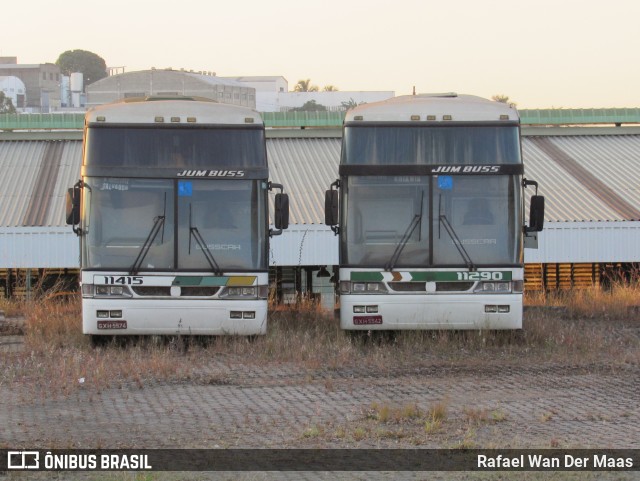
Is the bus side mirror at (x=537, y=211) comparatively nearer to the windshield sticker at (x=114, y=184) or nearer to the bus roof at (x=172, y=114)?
the bus roof at (x=172, y=114)

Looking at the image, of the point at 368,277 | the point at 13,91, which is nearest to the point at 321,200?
the point at 368,277

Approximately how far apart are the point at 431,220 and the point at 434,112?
1.58m

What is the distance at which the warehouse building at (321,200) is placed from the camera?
26875mm

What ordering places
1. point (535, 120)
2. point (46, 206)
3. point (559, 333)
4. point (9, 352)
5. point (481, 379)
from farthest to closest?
1. point (535, 120)
2. point (46, 206)
3. point (559, 333)
4. point (9, 352)
5. point (481, 379)

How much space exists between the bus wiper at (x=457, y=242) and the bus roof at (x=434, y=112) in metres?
1.48

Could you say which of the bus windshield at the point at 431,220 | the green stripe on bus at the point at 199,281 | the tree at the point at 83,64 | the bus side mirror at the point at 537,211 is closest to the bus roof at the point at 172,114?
the bus windshield at the point at 431,220

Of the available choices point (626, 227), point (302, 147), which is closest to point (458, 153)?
point (626, 227)

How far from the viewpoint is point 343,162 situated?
16375mm

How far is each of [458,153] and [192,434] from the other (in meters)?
7.77

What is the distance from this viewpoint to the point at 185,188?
52.9 feet

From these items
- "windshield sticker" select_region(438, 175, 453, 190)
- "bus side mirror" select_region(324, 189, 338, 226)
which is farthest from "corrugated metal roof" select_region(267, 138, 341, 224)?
"windshield sticker" select_region(438, 175, 453, 190)

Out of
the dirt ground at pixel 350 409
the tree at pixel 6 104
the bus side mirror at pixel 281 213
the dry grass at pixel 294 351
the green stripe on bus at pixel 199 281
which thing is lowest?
the dry grass at pixel 294 351

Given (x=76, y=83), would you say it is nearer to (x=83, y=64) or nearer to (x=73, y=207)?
(x=83, y=64)

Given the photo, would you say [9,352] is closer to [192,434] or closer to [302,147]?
[192,434]
